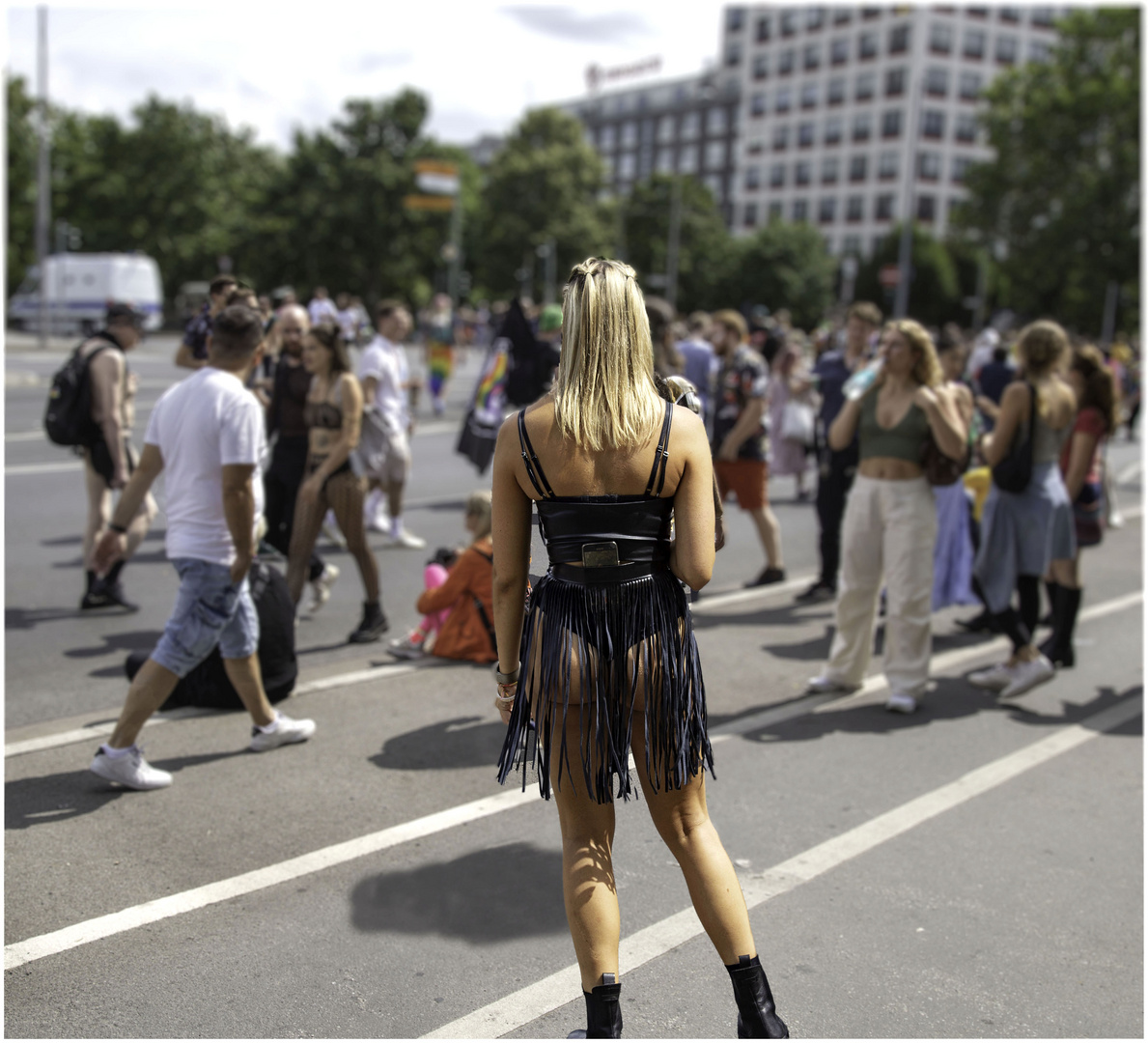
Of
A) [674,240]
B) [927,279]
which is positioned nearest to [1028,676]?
[927,279]

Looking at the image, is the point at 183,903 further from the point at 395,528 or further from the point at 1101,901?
the point at 395,528

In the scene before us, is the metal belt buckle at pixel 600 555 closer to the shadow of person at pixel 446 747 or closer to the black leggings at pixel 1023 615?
the shadow of person at pixel 446 747

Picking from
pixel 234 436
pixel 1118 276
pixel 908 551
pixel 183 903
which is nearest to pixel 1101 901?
pixel 908 551

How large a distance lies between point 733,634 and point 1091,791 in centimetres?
256

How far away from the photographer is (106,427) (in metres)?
6.68

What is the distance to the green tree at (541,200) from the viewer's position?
237ft

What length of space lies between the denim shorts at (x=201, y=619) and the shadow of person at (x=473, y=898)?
3.82 feet

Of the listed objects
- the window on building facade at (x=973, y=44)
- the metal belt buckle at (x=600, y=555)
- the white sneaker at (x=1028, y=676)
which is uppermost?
the window on building facade at (x=973, y=44)

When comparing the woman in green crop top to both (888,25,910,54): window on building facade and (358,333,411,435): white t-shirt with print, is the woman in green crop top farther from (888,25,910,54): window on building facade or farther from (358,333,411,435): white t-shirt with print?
(888,25,910,54): window on building facade

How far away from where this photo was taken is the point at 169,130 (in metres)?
54.8

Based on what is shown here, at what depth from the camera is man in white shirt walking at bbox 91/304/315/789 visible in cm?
418

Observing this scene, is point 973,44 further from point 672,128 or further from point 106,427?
point 106,427

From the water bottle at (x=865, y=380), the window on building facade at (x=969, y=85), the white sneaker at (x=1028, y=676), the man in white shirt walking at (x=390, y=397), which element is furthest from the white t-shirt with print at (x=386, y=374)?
the window on building facade at (x=969, y=85)

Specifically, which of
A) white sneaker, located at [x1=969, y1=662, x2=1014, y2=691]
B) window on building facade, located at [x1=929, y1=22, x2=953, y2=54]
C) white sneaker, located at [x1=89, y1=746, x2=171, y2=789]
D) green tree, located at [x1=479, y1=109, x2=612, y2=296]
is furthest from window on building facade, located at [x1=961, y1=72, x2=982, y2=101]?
white sneaker, located at [x1=89, y1=746, x2=171, y2=789]
